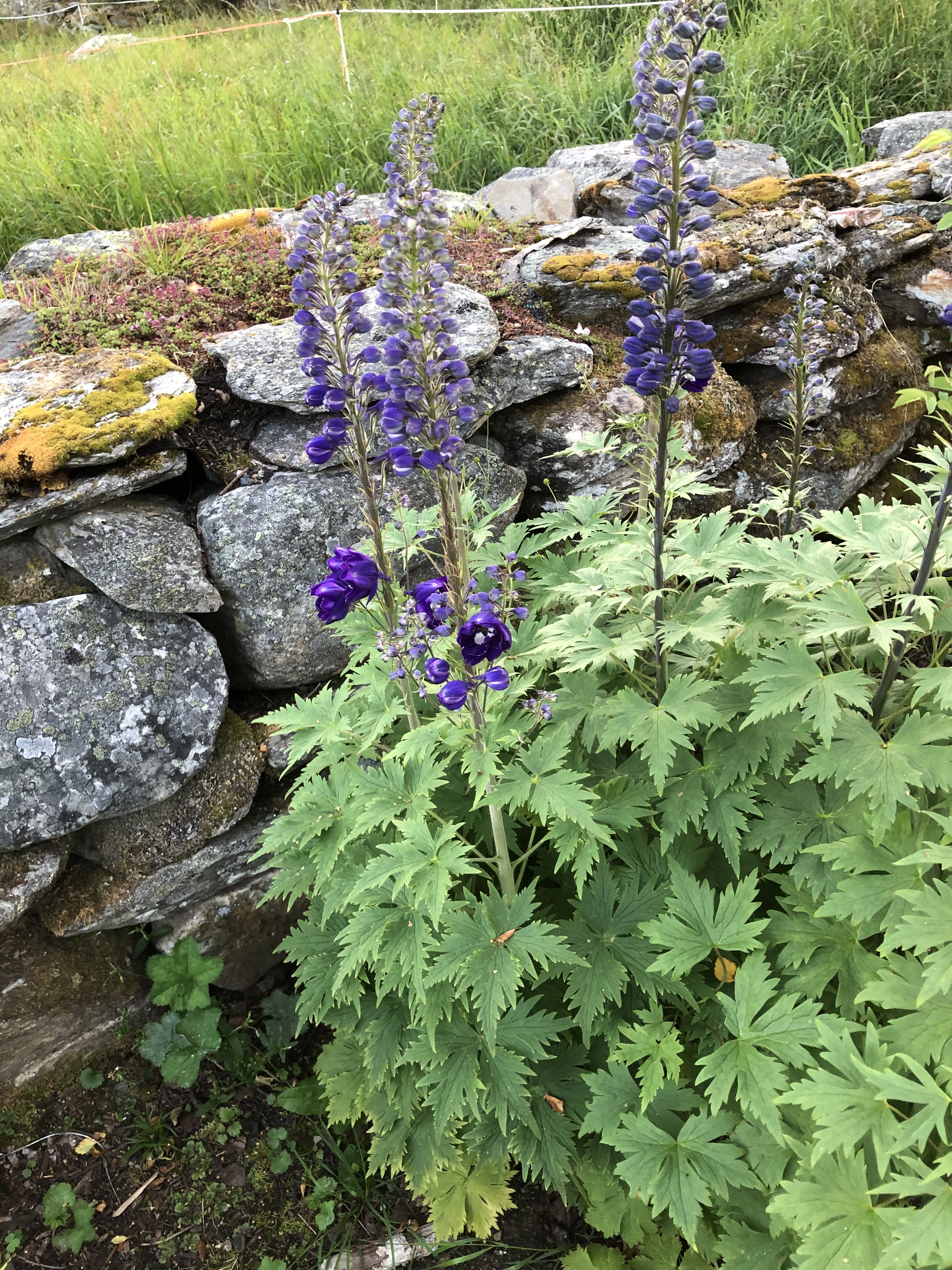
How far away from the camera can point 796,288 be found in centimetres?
376

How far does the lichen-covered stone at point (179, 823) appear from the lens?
125 inches

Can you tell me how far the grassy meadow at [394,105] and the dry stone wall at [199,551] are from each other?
1.82 m

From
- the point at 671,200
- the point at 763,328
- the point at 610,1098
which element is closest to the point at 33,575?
the point at 671,200

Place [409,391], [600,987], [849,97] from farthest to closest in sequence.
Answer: [849,97], [600,987], [409,391]

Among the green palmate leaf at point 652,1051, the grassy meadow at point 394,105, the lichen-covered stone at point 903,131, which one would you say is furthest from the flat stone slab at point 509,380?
the lichen-covered stone at point 903,131

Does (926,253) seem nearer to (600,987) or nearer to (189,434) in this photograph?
(189,434)

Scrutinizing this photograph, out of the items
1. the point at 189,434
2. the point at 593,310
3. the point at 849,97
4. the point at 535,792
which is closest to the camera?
the point at 535,792

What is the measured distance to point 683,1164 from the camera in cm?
207

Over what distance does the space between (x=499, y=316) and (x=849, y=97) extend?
13.8ft

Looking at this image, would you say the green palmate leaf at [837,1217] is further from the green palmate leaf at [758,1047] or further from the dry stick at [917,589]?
the dry stick at [917,589]

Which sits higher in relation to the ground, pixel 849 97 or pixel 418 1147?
pixel 849 97

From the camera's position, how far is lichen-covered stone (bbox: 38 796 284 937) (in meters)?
3.15

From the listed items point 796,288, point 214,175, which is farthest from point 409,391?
point 214,175

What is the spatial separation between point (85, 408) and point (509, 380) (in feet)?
5.70
